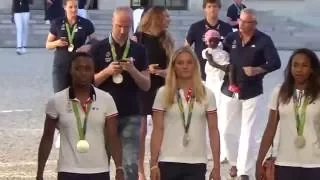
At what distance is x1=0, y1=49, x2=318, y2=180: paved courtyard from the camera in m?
10.4

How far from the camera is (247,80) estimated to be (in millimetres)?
9688

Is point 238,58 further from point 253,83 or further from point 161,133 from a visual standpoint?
point 161,133

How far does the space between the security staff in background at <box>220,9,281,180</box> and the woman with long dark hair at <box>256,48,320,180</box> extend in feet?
8.42

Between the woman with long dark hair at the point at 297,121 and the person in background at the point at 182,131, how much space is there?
1.51 ft

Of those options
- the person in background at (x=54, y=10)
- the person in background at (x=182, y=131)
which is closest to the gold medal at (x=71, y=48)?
the person in background at (x=182, y=131)

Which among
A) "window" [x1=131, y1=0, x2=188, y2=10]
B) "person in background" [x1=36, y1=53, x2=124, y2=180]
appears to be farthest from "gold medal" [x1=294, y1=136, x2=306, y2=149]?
"window" [x1=131, y1=0, x2=188, y2=10]

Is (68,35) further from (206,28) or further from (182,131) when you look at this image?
(182,131)

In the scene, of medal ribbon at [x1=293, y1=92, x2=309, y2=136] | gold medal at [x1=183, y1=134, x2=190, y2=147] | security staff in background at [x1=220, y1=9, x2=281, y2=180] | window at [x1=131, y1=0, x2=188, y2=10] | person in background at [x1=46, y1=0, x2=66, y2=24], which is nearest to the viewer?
medal ribbon at [x1=293, y1=92, x2=309, y2=136]

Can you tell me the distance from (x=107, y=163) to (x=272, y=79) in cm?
1277

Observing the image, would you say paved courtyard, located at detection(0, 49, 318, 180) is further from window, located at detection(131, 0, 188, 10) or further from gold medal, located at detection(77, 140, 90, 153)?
window, located at detection(131, 0, 188, 10)

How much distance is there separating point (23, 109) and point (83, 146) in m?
8.46

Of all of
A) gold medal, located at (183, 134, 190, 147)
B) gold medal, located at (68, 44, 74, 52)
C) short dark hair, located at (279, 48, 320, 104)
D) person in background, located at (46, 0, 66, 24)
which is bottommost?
person in background, located at (46, 0, 66, 24)

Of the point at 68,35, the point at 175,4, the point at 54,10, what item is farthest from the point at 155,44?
the point at 175,4

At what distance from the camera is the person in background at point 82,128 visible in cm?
652
